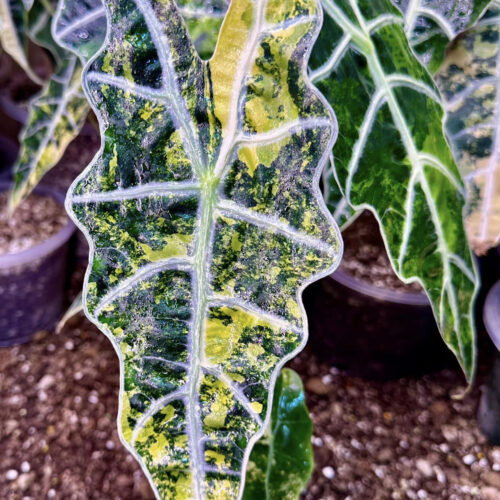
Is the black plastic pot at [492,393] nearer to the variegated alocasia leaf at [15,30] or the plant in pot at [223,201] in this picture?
the plant in pot at [223,201]

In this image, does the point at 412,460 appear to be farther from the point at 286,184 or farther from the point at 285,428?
the point at 286,184

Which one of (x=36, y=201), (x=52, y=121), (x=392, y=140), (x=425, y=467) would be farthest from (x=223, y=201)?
(x=36, y=201)

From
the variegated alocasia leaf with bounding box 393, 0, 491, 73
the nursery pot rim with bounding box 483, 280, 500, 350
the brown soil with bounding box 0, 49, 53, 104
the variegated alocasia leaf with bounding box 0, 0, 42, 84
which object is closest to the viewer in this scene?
the variegated alocasia leaf with bounding box 393, 0, 491, 73

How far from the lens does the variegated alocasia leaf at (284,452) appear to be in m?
0.85

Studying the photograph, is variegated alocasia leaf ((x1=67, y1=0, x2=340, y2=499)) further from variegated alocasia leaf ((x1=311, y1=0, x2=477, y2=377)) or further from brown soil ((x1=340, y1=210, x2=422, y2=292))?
brown soil ((x1=340, y1=210, x2=422, y2=292))

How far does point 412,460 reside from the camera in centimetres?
120

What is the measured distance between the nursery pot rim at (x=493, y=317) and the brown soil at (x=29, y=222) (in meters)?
0.96

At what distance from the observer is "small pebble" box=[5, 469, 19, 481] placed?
44.1 inches

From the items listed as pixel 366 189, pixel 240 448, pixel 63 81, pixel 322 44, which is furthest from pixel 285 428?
pixel 63 81

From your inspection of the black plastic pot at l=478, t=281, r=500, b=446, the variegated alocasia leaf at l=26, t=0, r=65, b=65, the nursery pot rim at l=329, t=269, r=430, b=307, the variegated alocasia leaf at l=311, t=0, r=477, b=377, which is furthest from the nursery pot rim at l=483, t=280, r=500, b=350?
the variegated alocasia leaf at l=26, t=0, r=65, b=65

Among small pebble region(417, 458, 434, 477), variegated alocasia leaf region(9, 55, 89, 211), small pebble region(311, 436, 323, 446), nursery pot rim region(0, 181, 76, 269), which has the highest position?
variegated alocasia leaf region(9, 55, 89, 211)

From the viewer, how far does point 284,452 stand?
2.86 ft

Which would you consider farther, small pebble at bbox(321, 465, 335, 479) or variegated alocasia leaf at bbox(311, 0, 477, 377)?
small pebble at bbox(321, 465, 335, 479)

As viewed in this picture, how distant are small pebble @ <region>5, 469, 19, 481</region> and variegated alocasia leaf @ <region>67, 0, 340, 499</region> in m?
0.69
